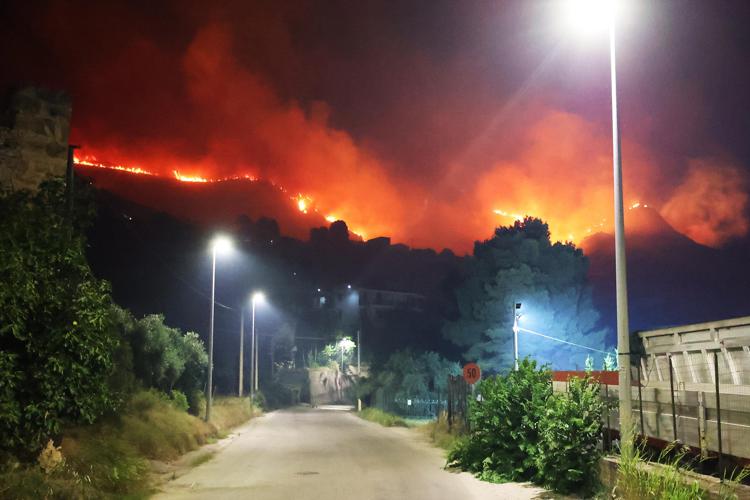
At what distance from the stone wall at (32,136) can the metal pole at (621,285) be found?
11997mm

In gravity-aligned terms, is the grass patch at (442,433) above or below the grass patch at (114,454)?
below

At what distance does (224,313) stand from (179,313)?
9358 millimetres

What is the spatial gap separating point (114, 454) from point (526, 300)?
135 feet

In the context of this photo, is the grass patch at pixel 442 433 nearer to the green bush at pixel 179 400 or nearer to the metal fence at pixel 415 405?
the green bush at pixel 179 400

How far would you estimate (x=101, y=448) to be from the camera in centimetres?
1370

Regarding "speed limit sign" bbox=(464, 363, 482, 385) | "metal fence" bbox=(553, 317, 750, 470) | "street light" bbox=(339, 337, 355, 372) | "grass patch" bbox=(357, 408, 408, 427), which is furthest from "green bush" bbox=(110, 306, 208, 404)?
"street light" bbox=(339, 337, 355, 372)

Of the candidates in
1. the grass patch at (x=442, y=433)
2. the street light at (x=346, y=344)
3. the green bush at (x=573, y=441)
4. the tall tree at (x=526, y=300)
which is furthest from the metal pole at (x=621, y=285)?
the street light at (x=346, y=344)

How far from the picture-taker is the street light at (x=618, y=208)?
11.2 meters

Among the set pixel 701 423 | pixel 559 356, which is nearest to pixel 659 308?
pixel 559 356

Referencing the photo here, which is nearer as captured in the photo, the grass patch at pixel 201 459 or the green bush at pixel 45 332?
the green bush at pixel 45 332

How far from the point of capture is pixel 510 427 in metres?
15.6

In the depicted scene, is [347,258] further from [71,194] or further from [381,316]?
[71,194]

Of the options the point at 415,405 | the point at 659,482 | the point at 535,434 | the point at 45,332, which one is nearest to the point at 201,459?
the point at 535,434

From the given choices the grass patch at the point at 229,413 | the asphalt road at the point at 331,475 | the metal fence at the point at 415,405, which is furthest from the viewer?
the metal fence at the point at 415,405
